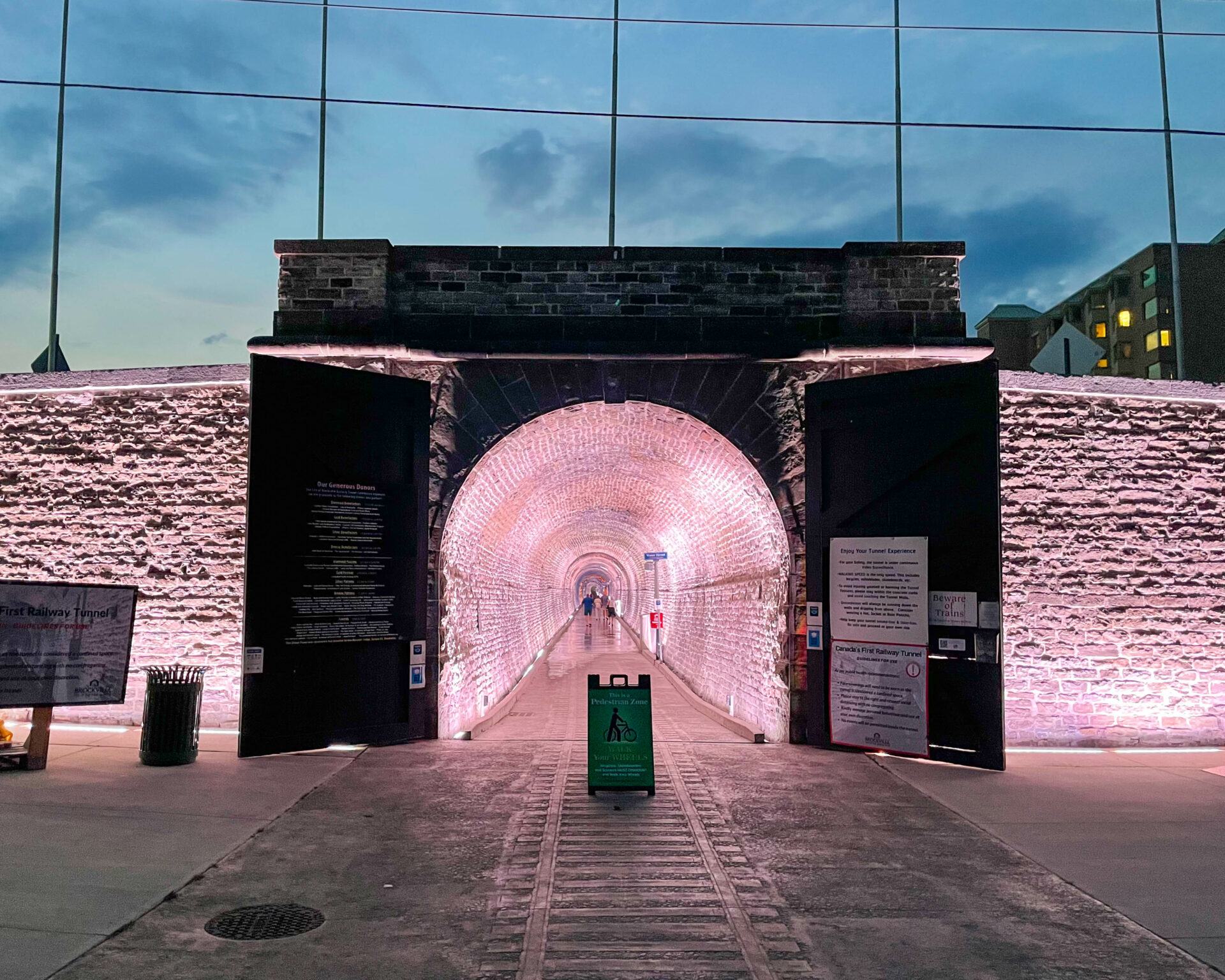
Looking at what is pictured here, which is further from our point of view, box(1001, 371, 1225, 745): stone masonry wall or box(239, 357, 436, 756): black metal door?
box(1001, 371, 1225, 745): stone masonry wall

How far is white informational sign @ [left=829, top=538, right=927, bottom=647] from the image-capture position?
25.9 ft

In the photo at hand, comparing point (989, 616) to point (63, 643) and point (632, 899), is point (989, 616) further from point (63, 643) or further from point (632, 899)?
point (63, 643)

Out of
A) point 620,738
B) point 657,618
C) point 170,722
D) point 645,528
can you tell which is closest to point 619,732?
point 620,738

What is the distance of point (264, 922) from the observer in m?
4.18

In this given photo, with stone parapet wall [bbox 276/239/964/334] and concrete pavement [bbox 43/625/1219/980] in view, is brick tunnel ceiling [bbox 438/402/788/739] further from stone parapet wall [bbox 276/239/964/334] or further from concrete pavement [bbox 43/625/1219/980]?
concrete pavement [bbox 43/625/1219/980]

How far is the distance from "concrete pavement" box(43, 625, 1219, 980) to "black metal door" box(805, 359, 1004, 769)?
1.04 m

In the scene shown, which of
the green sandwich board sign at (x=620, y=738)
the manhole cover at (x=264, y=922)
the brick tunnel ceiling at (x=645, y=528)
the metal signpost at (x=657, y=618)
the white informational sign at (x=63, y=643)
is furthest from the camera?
the metal signpost at (x=657, y=618)

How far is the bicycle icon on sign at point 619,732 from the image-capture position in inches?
269

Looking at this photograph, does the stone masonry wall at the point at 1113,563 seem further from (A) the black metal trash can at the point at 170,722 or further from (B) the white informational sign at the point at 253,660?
(A) the black metal trash can at the point at 170,722

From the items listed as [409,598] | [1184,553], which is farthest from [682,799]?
[1184,553]

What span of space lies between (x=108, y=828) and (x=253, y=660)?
2120mm

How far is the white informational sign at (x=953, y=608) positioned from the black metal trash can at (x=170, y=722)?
650 centimetres

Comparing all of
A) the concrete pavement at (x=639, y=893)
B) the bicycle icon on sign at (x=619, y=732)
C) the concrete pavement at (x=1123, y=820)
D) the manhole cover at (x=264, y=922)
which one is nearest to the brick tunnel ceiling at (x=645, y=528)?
the concrete pavement at (x=1123, y=820)

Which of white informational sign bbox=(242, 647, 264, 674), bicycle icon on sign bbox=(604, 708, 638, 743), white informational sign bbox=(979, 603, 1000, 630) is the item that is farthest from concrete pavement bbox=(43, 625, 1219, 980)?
white informational sign bbox=(979, 603, 1000, 630)
